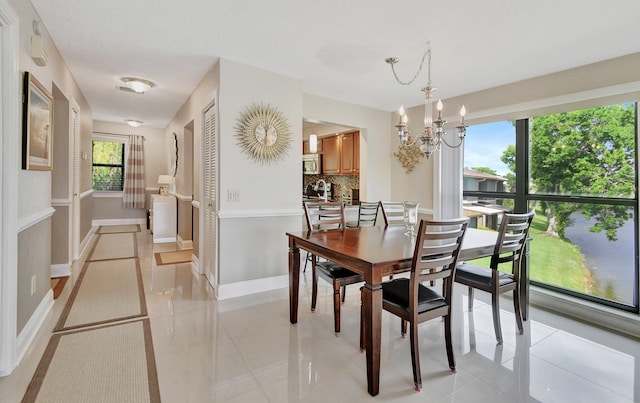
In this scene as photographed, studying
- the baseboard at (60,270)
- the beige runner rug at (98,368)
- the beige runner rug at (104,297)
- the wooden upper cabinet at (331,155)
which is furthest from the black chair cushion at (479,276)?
the baseboard at (60,270)

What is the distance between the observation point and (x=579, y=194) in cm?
318

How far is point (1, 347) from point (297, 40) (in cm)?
295

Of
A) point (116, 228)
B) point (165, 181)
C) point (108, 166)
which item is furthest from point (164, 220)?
point (108, 166)

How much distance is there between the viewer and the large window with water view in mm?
2881

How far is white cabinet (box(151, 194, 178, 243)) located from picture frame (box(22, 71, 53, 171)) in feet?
10.9

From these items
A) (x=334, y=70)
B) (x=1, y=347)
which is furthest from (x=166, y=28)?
(x=1, y=347)

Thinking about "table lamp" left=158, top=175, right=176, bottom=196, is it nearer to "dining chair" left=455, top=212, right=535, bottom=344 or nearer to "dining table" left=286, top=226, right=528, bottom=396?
"dining table" left=286, top=226, right=528, bottom=396

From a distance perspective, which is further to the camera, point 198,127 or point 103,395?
point 198,127

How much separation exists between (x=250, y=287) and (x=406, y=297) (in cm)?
195

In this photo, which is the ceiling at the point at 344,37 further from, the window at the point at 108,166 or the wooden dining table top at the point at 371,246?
the window at the point at 108,166

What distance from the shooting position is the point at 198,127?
407 centimetres

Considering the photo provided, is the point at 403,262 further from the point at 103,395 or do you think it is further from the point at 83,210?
the point at 83,210

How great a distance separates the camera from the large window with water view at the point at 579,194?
288 centimetres

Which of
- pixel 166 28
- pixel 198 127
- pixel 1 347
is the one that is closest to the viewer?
pixel 1 347
